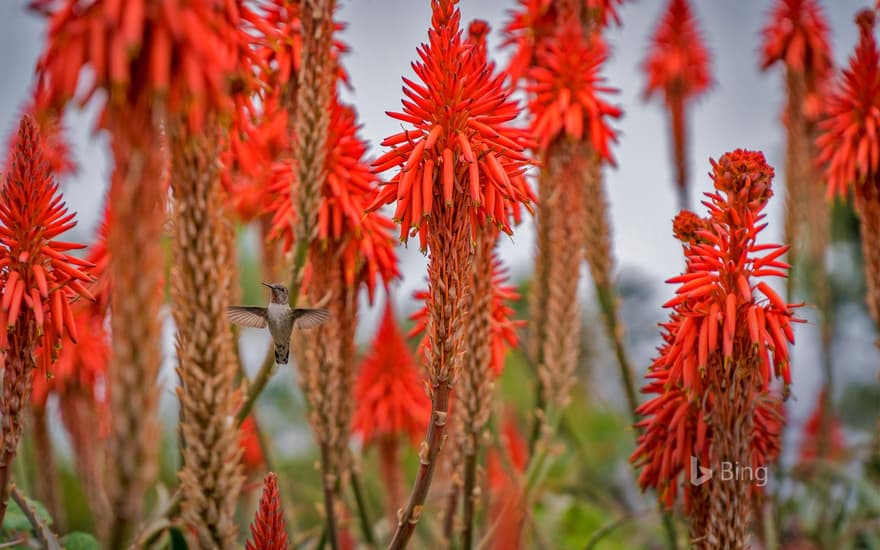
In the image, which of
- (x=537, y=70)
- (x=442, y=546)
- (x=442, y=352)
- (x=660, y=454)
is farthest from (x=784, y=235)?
(x=442, y=352)

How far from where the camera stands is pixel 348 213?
2.19 m

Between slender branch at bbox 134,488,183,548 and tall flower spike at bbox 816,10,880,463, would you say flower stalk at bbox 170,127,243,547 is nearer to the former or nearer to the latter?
slender branch at bbox 134,488,183,548

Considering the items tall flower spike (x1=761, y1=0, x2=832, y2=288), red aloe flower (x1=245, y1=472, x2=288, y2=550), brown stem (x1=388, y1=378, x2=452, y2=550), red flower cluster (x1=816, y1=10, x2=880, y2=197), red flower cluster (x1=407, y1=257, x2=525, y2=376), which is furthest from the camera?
tall flower spike (x1=761, y1=0, x2=832, y2=288)

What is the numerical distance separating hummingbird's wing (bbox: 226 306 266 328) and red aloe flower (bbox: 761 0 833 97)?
241 centimetres

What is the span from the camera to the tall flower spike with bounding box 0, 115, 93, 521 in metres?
1.71

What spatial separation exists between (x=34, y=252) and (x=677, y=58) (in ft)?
10.2

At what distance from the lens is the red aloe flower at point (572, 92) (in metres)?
2.60

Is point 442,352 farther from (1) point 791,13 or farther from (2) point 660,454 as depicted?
(1) point 791,13

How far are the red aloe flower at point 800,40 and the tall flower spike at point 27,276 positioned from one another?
279 centimetres

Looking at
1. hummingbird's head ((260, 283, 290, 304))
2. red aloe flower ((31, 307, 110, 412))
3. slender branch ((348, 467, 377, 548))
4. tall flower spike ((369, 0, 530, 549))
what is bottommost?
slender branch ((348, 467, 377, 548))

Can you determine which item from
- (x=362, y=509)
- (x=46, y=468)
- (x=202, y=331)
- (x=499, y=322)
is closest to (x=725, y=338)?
(x=499, y=322)

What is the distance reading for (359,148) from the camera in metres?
2.32

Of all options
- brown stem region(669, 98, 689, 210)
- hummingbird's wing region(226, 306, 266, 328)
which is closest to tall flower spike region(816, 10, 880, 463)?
brown stem region(669, 98, 689, 210)

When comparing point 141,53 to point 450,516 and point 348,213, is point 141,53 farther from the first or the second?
point 450,516
